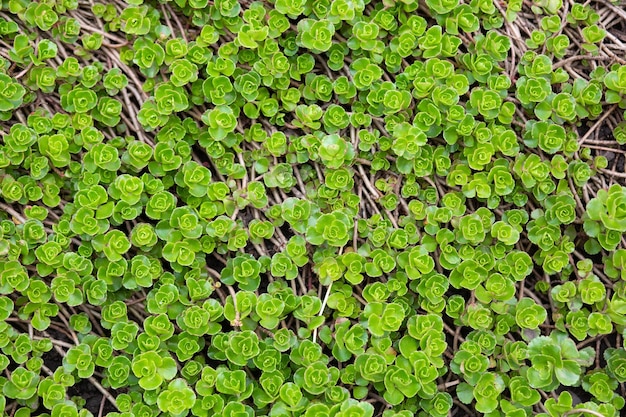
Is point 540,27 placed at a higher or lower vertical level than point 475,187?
higher

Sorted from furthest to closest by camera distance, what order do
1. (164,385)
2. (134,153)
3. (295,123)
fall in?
(295,123)
(134,153)
(164,385)

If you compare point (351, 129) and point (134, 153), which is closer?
point (134, 153)

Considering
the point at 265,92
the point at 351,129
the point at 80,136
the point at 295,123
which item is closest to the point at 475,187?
the point at 351,129

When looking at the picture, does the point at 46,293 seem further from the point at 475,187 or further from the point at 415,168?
the point at 475,187

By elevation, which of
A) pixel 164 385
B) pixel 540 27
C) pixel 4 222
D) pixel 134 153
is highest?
pixel 540 27

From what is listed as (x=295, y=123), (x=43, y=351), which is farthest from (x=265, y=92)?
(x=43, y=351)

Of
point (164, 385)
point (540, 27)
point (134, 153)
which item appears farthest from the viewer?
point (540, 27)
